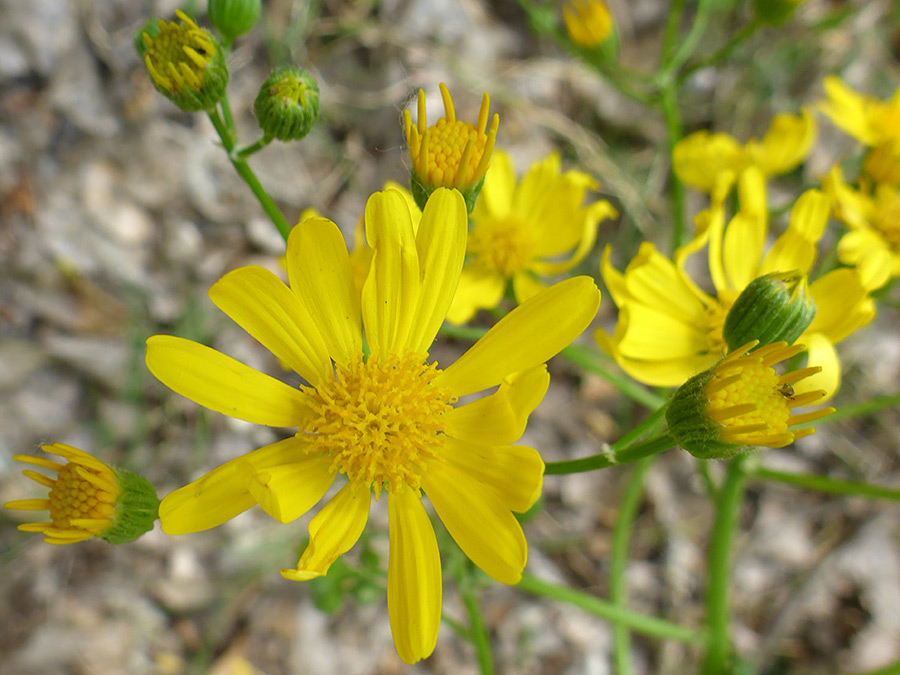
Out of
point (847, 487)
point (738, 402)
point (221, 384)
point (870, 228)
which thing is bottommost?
point (847, 487)

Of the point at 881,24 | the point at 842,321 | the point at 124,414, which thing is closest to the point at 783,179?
the point at 881,24

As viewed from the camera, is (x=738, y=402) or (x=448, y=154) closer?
(x=738, y=402)

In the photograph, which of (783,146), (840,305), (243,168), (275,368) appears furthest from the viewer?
(275,368)

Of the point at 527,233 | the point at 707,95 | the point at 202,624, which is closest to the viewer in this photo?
the point at 527,233

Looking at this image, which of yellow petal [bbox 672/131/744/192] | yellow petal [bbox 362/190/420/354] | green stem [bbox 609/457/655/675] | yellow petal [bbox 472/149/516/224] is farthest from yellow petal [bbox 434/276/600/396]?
yellow petal [bbox 672/131/744/192]

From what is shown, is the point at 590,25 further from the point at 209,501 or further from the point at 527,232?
the point at 209,501

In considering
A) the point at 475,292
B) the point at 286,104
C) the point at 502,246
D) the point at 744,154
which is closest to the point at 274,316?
the point at 286,104

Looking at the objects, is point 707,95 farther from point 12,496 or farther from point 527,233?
point 12,496
